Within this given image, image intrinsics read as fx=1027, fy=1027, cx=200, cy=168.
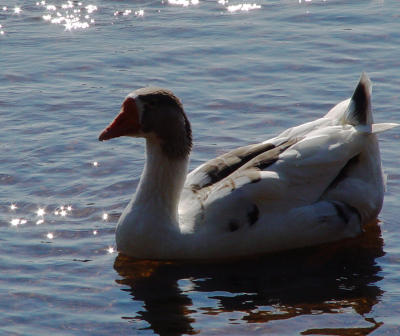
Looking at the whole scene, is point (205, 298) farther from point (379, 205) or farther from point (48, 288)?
point (379, 205)

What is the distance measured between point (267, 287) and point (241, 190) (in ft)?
2.66

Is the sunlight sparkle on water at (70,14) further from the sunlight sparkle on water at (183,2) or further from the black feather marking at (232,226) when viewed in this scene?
the black feather marking at (232,226)

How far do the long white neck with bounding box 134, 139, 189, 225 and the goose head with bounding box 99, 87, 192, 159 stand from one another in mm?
73

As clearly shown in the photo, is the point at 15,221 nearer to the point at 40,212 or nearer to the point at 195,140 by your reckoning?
the point at 40,212

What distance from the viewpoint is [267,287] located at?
7.98m

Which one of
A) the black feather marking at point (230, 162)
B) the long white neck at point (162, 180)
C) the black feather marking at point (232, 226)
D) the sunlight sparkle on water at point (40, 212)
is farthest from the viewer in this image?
the sunlight sparkle on water at point (40, 212)

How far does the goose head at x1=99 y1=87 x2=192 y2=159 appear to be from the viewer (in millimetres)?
8281

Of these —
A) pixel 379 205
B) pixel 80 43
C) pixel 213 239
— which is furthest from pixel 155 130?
pixel 80 43

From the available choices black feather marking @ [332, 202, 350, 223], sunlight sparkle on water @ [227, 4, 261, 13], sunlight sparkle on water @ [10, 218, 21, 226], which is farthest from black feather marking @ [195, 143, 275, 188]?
sunlight sparkle on water @ [227, 4, 261, 13]

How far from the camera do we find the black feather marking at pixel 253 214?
27.2 ft

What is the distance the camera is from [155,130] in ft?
27.3

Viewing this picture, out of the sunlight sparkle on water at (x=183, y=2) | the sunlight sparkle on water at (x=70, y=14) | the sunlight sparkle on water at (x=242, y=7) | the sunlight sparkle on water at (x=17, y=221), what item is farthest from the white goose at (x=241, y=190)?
the sunlight sparkle on water at (x=183, y=2)

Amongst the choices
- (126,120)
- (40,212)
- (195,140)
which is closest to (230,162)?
(126,120)

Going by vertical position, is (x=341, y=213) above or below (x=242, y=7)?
below
